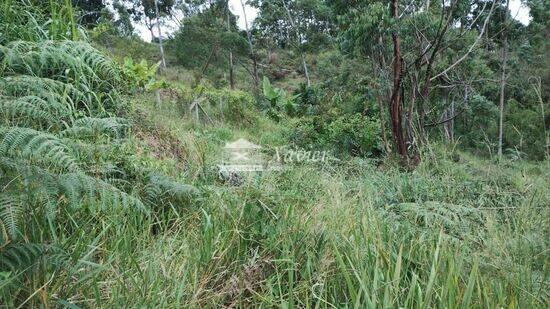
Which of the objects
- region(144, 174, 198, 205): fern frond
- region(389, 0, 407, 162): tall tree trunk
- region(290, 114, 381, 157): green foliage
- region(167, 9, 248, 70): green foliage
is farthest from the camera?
region(167, 9, 248, 70): green foliage

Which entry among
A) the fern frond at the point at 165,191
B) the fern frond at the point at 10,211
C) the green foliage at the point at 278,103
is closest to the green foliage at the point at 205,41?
the green foliage at the point at 278,103

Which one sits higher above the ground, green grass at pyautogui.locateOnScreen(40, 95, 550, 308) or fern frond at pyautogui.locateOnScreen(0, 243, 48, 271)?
fern frond at pyautogui.locateOnScreen(0, 243, 48, 271)

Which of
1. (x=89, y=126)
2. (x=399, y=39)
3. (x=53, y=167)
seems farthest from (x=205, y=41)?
(x=53, y=167)

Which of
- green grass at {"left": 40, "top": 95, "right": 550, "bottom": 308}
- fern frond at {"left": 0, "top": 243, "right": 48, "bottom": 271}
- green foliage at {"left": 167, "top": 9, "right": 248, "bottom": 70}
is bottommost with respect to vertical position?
green grass at {"left": 40, "top": 95, "right": 550, "bottom": 308}

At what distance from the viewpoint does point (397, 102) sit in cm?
636

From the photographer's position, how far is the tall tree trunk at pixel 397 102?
6160mm

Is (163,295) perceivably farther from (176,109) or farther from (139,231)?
(176,109)

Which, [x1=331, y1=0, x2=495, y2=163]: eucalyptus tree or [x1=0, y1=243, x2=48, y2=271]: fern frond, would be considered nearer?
[x1=0, y1=243, x2=48, y2=271]: fern frond

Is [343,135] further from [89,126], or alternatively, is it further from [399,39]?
[89,126]

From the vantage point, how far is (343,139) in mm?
7516

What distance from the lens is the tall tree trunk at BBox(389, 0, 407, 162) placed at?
6160 mm

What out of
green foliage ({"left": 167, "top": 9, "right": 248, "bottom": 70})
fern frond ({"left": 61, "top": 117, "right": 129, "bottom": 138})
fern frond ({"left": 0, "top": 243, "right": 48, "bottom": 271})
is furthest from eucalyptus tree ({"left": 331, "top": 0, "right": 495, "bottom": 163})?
green foliage ({"left": 167, "top": 9, "right": 248, "bottom": 70})

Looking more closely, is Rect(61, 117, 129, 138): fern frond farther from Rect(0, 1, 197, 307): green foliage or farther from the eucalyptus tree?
the eucalyptus tree

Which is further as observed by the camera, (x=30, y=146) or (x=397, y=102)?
(x=397, y=102)
